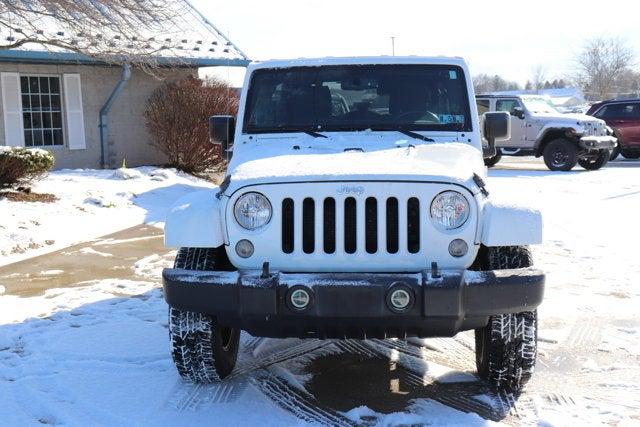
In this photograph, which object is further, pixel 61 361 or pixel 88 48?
pixel 88 48

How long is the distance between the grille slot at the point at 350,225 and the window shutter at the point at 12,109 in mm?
11812

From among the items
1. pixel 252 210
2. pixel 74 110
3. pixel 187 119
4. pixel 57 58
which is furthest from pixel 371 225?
pixel 74 110

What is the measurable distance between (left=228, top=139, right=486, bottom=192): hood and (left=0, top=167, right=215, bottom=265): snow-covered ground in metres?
4.65

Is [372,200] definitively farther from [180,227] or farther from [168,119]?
[168,119]

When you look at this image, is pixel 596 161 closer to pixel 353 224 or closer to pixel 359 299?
pixel 353 224

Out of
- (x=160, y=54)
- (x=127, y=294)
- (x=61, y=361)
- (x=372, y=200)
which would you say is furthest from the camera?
(x=160, y=54)

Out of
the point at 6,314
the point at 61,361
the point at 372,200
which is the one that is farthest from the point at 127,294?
the point at 372,200

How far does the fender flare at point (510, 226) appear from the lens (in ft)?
11.9

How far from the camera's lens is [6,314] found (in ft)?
18.7

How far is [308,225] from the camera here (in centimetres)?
371

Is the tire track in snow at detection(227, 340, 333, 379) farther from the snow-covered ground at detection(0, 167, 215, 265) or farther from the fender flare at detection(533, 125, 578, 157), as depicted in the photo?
the fender flare at detection(533, 125, 578, 157)

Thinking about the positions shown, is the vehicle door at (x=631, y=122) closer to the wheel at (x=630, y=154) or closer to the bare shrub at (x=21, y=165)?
the wheel at (x=630, y=154)

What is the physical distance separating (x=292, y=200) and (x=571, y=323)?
9.33ft

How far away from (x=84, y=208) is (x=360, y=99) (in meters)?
6.55
